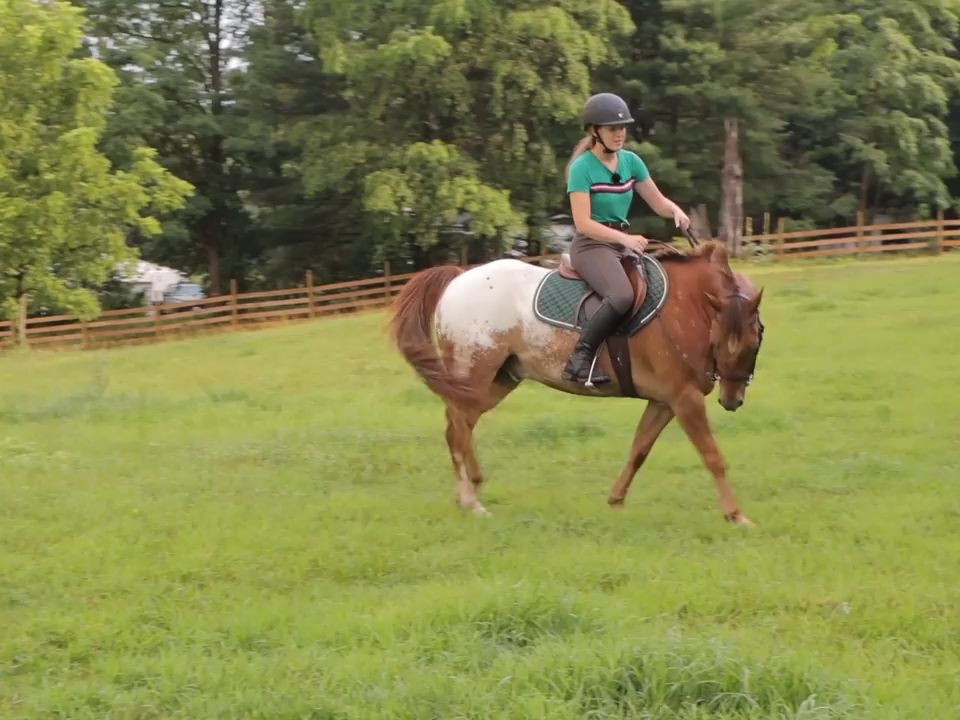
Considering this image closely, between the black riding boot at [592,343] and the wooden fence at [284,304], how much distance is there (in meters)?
22.4

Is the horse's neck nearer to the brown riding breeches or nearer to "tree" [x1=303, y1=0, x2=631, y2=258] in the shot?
the brown riding breeches

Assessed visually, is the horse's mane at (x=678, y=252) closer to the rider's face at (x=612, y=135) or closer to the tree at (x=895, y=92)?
the rider's face at (x=612, y=135)

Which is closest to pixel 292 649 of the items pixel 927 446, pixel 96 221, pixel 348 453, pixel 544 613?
pixel 544 613

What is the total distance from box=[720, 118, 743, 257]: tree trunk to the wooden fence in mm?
640

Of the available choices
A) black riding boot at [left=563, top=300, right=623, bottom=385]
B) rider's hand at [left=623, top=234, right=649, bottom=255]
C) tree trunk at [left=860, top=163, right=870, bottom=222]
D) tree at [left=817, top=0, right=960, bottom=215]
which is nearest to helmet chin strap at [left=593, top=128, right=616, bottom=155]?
rider's hand at [left=623, top=234, right=649, bottom=255]

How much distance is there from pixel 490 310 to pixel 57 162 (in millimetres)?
→ 15304

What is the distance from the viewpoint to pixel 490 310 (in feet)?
24.6

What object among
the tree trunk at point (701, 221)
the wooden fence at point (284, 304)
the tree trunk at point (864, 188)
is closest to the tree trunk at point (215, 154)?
the wooden fence at point (284, 304)

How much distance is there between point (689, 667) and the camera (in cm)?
386

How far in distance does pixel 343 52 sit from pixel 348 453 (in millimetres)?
22208

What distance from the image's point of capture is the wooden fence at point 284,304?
1147 inches

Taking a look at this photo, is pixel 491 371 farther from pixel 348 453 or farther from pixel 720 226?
pixel 720 226

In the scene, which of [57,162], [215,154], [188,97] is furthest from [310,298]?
[57,162]

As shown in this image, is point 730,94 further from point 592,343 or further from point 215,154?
point 592,343
